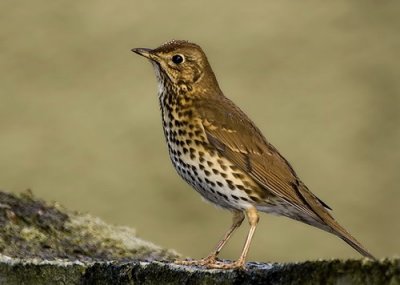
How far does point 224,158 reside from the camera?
583cm

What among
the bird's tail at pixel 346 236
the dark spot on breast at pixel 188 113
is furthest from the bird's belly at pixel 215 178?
the bird's tail at pixel 346 236

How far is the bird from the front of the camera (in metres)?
5.69

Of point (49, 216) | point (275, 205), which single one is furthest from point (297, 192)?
point (49, 216)

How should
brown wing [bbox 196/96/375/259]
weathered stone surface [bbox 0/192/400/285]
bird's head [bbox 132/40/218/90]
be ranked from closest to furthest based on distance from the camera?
weathered stone surface [bbox 0/192/400/285] → brown wing [bbox 196/96/375/259] → bird's head [bbox 132/40/218/90]

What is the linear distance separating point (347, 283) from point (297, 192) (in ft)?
7.94

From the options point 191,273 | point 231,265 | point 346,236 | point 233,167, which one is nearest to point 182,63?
point 233,167

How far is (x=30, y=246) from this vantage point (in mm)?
5457

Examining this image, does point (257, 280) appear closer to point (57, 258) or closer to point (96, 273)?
point (96, 273)

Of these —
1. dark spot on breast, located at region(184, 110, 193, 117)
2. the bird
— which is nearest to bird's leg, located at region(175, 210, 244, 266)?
the bird

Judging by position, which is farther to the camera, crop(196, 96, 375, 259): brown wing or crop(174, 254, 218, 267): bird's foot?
crop(196, 96, 375, 259): brown wing

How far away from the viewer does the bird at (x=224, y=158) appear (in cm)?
569

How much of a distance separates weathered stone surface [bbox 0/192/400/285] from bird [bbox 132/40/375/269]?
63 cm

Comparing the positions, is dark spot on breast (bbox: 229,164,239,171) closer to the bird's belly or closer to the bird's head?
the bird's belly

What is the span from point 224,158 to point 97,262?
1337mm
